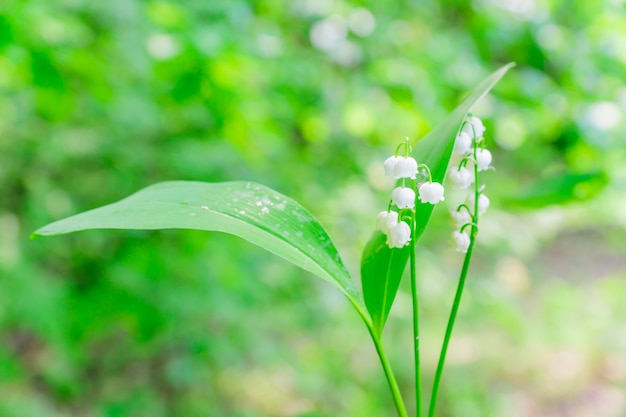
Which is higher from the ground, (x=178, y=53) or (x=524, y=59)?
(x=524, y=59)

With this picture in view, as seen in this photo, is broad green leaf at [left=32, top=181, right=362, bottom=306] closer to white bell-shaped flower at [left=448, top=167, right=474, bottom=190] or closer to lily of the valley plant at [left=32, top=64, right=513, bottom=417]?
lily of the valley plant at [left=32, top=64, right=513, bottom=417]

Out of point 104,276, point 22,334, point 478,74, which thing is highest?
point 478,74

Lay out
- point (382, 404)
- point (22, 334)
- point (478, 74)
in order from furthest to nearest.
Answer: point (22, 334) < point (382, 404) < point (478, 74)

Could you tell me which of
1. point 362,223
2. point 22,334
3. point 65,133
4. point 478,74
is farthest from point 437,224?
point 22,334

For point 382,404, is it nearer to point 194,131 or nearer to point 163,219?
point 194,131

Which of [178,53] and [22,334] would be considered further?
[22,334]

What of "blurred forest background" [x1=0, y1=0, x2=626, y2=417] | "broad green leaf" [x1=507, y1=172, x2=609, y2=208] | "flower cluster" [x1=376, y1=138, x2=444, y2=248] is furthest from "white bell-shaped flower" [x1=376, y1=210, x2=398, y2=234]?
"blurred forest background" [x1=0, y1=0, x2=626, y2=417]
